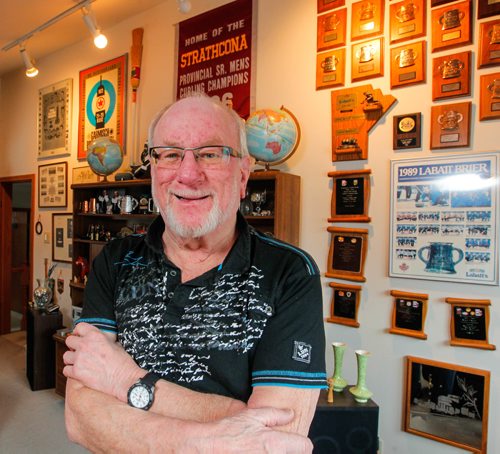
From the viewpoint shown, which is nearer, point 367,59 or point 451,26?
point 451,26

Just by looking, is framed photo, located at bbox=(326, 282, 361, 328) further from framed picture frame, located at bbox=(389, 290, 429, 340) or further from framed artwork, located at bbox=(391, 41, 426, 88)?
framed artwork, located at bbox=(391, 41, 426, 88)

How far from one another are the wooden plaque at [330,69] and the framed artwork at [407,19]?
13.0 inches

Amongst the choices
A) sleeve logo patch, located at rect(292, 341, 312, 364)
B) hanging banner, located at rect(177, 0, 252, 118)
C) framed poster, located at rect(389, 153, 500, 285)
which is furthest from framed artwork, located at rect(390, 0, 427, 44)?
sleeve logo patch, located at rect(292, 341, 312, 364)

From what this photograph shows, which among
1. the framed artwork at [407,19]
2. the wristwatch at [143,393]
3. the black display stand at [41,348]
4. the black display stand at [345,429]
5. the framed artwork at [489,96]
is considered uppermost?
the framed artwork at [407,19]

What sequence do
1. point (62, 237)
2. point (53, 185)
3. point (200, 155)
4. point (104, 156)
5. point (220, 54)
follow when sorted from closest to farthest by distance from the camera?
point (200, 155) < point (220, 54) < point (104, 156) < point (62, 237) < point (53, 185)

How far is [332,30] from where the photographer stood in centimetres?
248

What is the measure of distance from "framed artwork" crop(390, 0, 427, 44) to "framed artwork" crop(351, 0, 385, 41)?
0.23 ft

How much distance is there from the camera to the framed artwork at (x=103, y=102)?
3.78m

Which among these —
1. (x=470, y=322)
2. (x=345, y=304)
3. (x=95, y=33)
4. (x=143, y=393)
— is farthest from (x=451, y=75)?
(x=95, y=33)

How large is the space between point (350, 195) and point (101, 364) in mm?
1819

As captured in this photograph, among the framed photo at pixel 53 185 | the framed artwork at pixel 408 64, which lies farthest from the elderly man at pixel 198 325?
the framed photo at pixel 53 185

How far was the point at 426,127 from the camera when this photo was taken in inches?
85.5

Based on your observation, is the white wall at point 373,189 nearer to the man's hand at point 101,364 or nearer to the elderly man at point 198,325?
the elderly man at point 198,325

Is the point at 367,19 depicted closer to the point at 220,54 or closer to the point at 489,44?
the point at 489,44
